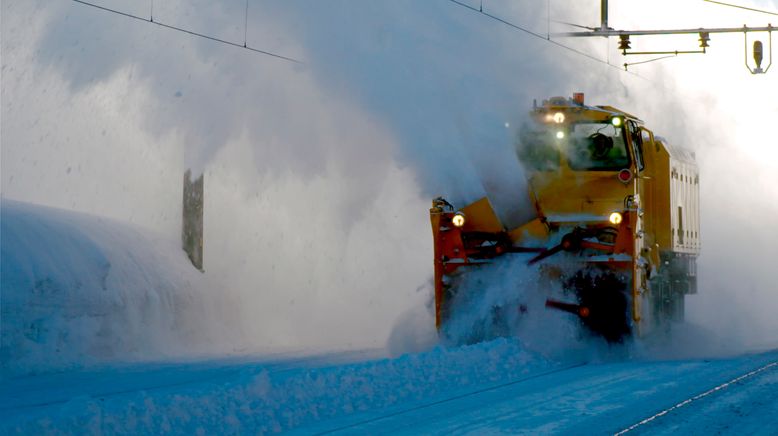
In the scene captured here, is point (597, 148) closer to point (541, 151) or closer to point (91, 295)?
point (541, 151)

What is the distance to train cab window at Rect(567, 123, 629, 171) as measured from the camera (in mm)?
16438

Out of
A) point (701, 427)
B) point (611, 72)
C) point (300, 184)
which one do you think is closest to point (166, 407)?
point (701, 427)

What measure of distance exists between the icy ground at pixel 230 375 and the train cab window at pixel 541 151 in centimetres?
273

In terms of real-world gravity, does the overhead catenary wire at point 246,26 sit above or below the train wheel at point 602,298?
above

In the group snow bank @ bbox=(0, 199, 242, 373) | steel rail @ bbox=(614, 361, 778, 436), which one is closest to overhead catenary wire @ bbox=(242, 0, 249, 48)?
snow bank @ bbox=(0, 199, 242, 373)

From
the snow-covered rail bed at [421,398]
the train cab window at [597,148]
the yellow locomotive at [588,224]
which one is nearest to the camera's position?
the snow-covered rail bed at [421,398]

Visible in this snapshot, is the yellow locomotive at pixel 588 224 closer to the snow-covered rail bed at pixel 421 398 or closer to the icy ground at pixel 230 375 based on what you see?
the icy ground at pixel 230 375

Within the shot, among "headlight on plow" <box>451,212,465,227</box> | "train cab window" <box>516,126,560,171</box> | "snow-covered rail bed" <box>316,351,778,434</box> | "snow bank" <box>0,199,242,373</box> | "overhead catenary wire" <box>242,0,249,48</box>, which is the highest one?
"overhead catenary wire" <box>242,0,249,48</box>

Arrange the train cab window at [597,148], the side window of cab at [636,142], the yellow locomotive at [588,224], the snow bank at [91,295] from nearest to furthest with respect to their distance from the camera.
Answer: the yellow locomotive at [588,224] < the snow bank at [91,295] < the train cab window at [597,148] < the side window of cab at [636,142]

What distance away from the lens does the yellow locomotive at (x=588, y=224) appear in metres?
15.1

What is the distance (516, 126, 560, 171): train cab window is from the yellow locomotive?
1 cm

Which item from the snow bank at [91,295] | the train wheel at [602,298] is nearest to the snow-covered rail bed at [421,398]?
the train wheel at [602,298]

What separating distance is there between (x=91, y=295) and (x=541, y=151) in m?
7.40

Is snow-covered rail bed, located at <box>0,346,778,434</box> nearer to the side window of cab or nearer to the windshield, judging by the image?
the windshield
